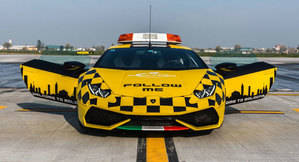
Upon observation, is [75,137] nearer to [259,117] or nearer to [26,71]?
[26,71]

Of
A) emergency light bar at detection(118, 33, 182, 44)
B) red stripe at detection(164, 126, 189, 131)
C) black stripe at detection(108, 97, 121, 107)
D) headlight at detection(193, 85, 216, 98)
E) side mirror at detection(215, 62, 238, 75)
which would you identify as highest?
emergency light bar at detection(118, 33, 182, 44)

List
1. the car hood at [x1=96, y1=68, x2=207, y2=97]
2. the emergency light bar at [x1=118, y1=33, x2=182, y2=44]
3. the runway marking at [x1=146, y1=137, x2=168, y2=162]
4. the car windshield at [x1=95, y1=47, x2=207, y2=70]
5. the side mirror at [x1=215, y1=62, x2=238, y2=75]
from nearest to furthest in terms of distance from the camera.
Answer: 1. the runway marking at [x1=146, y1=137, x2=168, y2=162]
2. the car hood at [x1=96, y1=68, x2=207, y2=97]
3. the car windshield at [x1=95, y1=47, x2=207, y2=70]
4. the side mirror at [x1=215, y1=62, x2=238, y2=75]
5. the emergency light bar at [x1=118, y1=33, x2=182, y2=44]

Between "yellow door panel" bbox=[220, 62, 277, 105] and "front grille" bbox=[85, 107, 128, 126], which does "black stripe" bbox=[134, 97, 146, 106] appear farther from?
"yellow door panel" bbox=[220, 62, 277, 105]

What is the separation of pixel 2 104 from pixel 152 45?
3.37 m

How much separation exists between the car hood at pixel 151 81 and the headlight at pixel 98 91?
7cm

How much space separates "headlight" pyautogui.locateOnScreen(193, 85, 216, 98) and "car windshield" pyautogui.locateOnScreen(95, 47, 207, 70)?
72 centimetres

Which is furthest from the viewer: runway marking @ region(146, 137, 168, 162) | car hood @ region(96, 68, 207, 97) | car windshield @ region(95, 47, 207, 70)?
car windshield @ region(95, 47, 207, 70)

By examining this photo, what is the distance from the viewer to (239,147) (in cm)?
359

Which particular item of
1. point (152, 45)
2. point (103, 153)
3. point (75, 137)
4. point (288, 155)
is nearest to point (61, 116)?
point (75, 137)

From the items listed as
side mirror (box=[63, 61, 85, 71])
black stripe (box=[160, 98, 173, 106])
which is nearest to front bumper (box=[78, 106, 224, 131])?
black stripe (box=[160, 98, 173, 106])

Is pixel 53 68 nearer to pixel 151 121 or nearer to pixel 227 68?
pixel 151 121

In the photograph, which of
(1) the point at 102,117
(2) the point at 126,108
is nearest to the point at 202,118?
(2) the point at 126,108

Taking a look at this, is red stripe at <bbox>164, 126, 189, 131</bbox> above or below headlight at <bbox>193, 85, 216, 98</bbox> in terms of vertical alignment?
below

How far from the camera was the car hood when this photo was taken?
3.66 meters
